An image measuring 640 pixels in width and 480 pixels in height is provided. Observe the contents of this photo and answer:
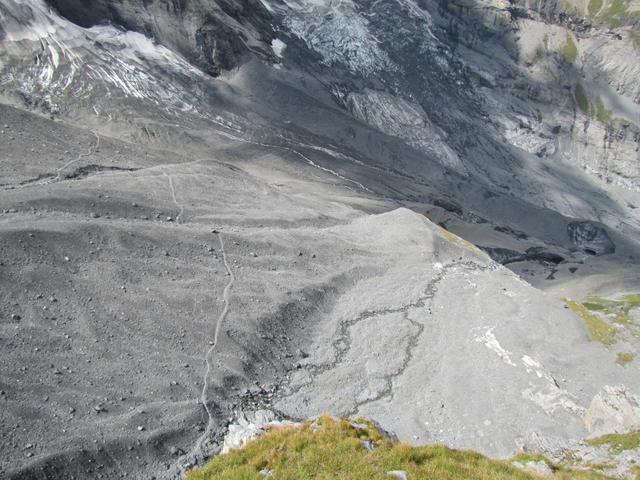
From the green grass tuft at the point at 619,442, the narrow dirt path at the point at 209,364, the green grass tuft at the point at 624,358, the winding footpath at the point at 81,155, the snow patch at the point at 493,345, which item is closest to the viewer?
the green grass tuft at the point at 619,442

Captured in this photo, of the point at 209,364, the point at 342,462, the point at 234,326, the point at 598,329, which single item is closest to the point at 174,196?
the point at 234,326

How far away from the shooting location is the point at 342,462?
580 inches

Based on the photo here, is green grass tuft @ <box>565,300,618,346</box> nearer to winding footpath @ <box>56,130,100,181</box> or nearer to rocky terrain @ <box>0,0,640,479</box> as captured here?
rocky terrain @ <box>0,0,640,479</box>

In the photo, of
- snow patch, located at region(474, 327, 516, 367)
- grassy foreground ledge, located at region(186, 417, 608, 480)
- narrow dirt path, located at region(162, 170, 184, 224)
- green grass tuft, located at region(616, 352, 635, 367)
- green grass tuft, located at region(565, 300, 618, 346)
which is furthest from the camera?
narrow dirt path, located at region(162, 170, 184, 224)

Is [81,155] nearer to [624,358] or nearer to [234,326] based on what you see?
[234,326]

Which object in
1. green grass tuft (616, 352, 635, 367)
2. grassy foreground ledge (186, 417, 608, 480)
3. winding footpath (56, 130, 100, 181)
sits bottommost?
winding footpath (56, 130, 100, 181)

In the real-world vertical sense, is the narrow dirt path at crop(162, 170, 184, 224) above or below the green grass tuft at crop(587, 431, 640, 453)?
below

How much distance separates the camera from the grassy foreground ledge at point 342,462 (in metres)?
14.4

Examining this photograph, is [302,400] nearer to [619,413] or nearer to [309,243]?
[619,413]

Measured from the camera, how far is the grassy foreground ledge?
14398mm

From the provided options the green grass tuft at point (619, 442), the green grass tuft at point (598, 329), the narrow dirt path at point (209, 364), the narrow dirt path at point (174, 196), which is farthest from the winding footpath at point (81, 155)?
the green grass tuft at point (598, 329)

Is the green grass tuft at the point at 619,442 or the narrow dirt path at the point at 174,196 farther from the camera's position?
the narrow dirt path at the point at 174,196

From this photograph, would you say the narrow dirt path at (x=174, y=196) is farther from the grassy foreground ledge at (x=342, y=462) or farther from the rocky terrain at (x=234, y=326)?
the grassy foreground ledge at (x=342, y=462)

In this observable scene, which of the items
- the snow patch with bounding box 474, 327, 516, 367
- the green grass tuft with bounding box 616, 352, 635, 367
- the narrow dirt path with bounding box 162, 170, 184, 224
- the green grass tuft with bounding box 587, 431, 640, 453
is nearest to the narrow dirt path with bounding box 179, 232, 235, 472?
the narrow dirt path with bounding box 162, 170, 184, 224
